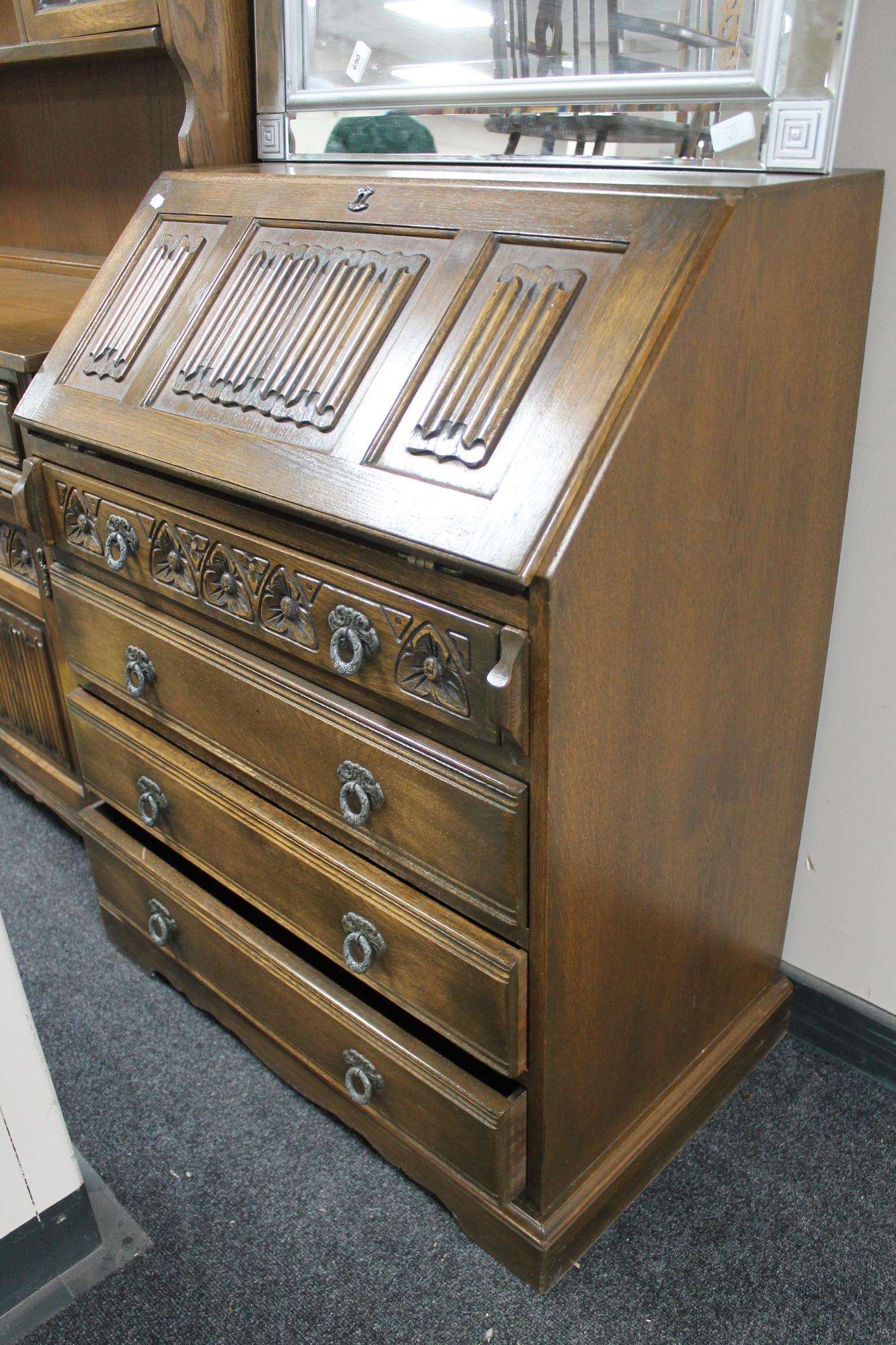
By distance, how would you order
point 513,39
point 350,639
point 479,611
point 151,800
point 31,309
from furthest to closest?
point 31,309, point 151,800, point 513,39, point 350,639, point 479,611

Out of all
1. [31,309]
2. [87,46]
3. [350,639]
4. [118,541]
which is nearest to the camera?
[350,639]

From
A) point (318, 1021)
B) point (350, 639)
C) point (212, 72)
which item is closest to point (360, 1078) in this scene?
point (318, 1021)

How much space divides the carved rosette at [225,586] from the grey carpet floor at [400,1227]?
2.75ft

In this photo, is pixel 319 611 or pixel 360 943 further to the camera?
pixel 360 943

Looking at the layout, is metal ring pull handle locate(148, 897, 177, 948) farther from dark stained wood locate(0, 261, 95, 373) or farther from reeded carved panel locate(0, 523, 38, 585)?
dark stained wood locate(0, 261, 95, 373)

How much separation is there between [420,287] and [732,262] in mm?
360

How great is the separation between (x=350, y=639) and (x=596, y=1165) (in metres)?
0.81

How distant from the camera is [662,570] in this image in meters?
1.10

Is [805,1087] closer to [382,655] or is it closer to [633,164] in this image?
[382,655]

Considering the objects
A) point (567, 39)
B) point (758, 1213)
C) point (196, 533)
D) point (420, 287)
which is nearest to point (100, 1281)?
point (758, 1213)

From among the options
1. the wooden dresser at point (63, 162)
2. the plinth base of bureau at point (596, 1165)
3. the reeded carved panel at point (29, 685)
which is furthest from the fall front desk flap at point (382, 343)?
the plinth base of bureau at point (596, 1165)

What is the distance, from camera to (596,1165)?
142 cm

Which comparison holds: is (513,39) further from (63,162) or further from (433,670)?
(63,162)

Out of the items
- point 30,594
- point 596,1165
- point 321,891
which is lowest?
point 596,1165
